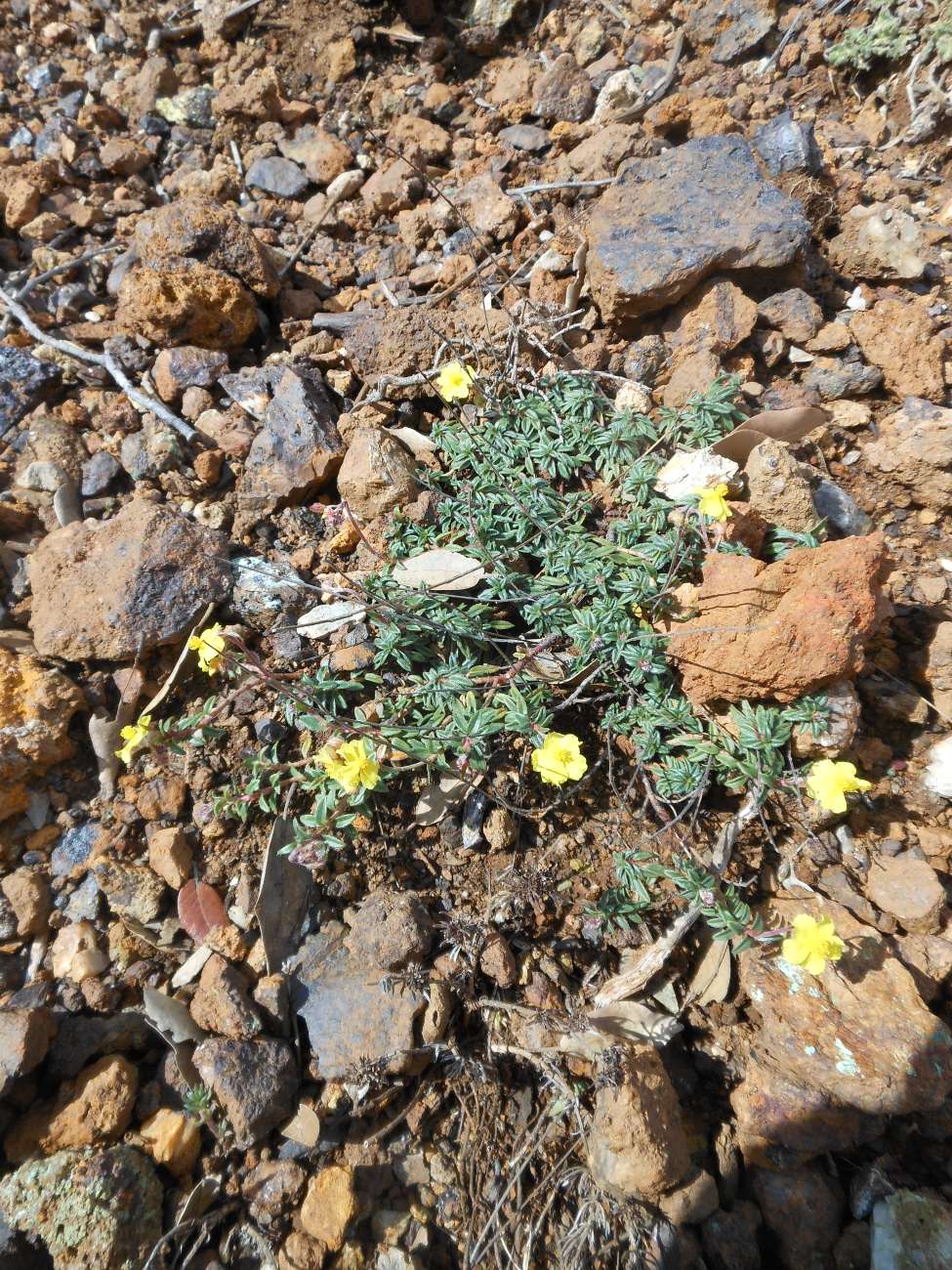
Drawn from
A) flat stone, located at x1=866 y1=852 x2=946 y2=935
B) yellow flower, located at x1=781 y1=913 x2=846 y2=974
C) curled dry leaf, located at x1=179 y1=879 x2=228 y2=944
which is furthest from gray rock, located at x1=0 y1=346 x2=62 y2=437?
flat stone, located at x1=866 y1=852 x2=946 y2=935

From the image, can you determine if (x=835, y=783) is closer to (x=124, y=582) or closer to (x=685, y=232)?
(x=685, y=232)

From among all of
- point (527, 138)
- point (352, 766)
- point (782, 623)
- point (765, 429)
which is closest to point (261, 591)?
point (352, 766)

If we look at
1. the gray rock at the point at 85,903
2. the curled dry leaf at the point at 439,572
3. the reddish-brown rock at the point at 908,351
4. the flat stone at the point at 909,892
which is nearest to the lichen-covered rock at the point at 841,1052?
the flat stone at the point at 909,892

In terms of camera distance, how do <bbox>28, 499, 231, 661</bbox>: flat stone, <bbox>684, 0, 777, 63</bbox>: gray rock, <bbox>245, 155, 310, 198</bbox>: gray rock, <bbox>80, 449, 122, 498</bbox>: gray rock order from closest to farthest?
<bbox>28, 499, 231, 661</bbox>: flat stone < <bbox>80, 449, 122, 498</bbox>: gray rock < <bbox>684, 0, 777, 63</bbox>: gray rock < <bbox>245, 155, 310, 198</bbox>: gray rock

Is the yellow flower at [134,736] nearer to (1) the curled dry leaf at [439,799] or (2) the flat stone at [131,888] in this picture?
(2) the flat stone at [131,888]

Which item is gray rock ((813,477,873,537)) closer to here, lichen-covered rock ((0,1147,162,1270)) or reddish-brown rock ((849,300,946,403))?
reddish-brown rock ((849,300,946,403))

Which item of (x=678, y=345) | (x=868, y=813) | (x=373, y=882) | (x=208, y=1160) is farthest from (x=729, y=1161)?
(x=678, y=345)

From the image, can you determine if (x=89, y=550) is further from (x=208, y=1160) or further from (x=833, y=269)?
(x=833, y=269)
